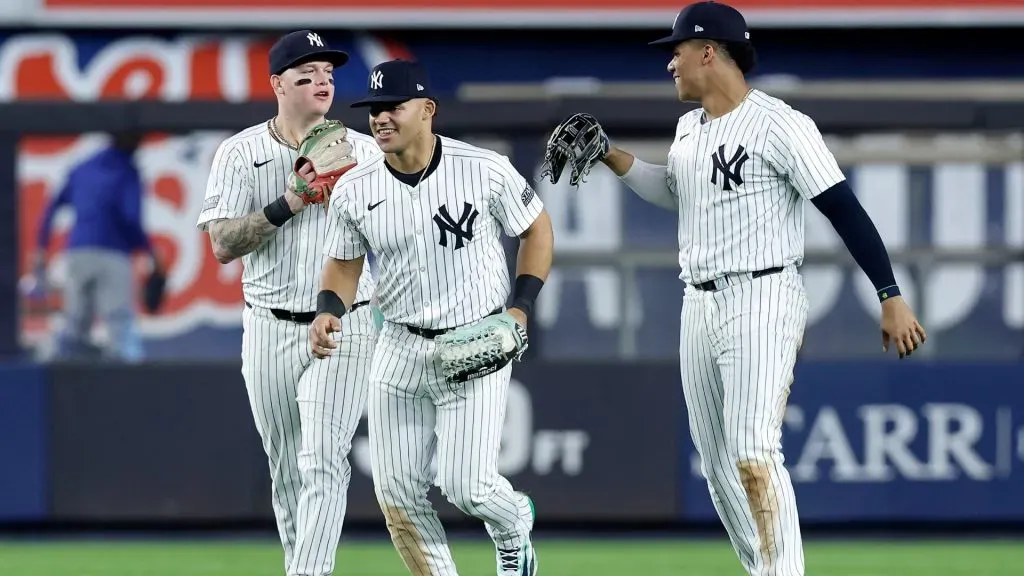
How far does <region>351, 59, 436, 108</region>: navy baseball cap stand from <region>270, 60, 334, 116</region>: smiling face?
1.99 feet

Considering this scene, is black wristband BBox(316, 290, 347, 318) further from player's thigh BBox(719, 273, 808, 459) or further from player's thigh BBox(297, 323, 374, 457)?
player's thigh BBox(719, 273, 808, 459)

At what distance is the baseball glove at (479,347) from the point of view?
5859mm

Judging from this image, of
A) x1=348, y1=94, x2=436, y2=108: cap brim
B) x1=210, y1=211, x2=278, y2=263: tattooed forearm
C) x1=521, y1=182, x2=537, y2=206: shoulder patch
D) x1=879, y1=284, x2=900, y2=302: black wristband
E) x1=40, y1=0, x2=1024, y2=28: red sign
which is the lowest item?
x1=879, y1=284, x2=900, y2=302: black wristband

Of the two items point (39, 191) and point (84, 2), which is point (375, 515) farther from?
point (84, 2)

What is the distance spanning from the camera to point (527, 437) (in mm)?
9617

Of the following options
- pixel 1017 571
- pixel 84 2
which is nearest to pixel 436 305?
pixel 1017 571

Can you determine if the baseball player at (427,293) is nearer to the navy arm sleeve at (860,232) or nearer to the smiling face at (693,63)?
the smiling face at (693,63)

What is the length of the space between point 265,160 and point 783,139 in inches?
74.7

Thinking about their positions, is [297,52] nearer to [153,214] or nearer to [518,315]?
[518,315]

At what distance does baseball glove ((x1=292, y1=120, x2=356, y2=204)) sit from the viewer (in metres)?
6.22

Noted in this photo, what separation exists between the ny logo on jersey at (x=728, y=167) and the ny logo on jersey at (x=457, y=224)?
0.80 metres

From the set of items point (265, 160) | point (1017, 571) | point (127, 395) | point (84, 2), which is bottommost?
point (1017, 571)

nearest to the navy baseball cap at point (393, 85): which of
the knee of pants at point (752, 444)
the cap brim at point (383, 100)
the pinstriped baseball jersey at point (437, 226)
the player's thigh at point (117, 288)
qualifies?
the cap brim at point (383, 100)

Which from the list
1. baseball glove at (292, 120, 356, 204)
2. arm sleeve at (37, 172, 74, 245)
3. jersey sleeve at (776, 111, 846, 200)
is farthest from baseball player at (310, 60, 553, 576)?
arm sleeve at (37, 172, 74, 245)
